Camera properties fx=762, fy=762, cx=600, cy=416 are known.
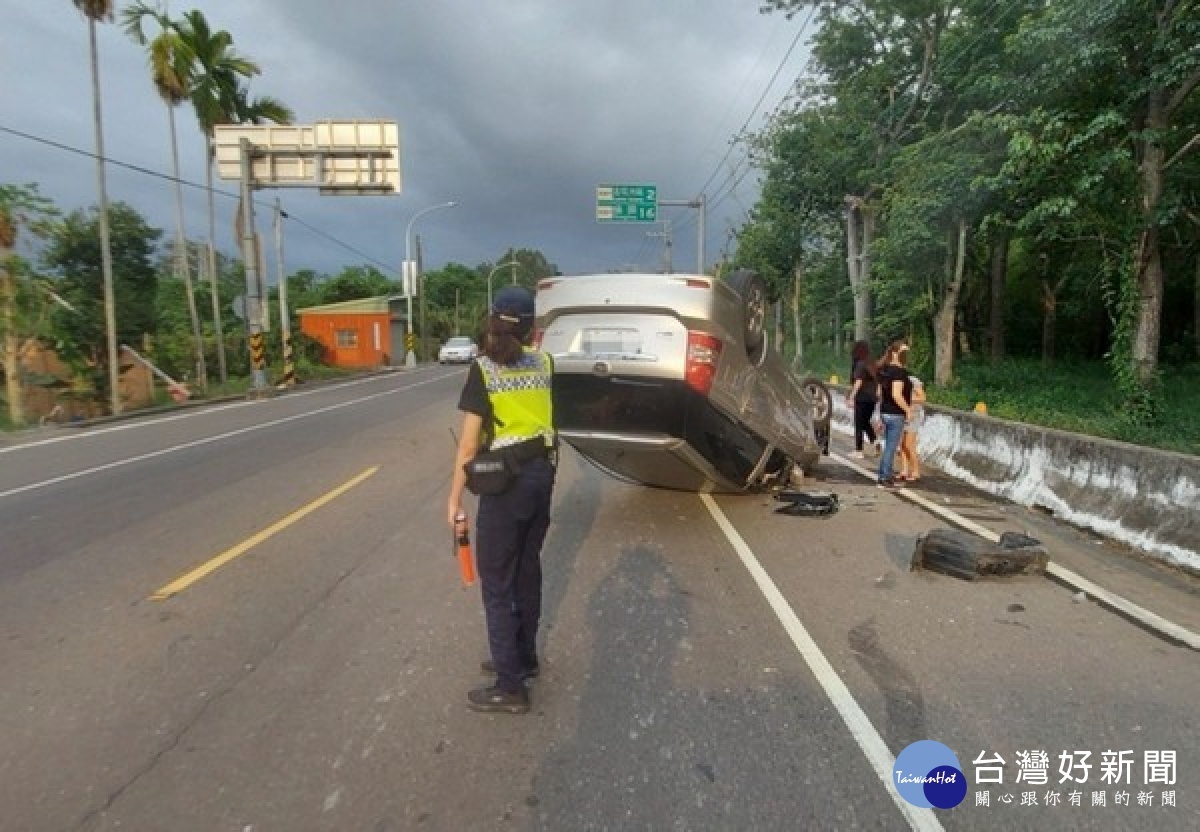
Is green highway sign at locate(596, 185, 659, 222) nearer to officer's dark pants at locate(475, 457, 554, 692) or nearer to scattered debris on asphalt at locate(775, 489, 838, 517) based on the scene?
scattered debris on asphalt at locate(775, 489, 838, 517)

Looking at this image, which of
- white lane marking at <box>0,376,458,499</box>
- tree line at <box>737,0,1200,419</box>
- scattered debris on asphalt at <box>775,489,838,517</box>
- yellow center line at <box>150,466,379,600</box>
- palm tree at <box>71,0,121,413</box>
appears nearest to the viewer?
yellow center line at <box>150,466,379,600</box>

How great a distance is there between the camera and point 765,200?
2541cm

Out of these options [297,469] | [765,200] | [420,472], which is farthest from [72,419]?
[765,200]

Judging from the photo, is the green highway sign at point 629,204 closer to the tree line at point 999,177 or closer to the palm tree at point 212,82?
the tree line at point 999,177

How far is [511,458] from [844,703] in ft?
6.17

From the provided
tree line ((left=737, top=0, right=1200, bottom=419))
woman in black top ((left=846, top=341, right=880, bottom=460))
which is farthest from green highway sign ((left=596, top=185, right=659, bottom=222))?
woman in black top ((left=846, top=341, right=880, bottom=460))

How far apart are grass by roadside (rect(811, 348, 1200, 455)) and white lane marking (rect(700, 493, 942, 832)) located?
4.95m

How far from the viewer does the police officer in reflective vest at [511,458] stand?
11.2 feet

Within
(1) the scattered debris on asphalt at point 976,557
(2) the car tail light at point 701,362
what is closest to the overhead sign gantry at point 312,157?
(2) the car tail light at point 701,362

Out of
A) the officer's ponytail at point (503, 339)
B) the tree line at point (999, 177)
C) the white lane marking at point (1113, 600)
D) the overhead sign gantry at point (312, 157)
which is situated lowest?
the white lane marking at point (1113, 600)

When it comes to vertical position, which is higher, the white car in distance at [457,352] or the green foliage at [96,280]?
the green foliage at [96,280]

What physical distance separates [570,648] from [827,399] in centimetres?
814

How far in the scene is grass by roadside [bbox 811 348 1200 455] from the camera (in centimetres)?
870

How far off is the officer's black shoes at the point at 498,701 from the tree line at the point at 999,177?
10.7m
